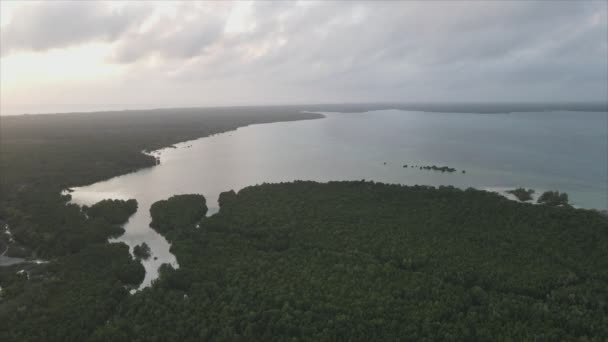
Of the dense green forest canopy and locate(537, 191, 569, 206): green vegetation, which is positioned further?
locate(537, 191, 569, 206): green vegetation

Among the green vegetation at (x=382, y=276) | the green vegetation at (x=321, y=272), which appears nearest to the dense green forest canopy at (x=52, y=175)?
the green vegetation at (x=321, y=272)

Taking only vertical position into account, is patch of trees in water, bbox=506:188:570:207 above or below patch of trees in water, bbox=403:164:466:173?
below

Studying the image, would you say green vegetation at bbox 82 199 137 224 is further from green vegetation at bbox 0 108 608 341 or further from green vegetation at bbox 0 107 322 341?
green vegetation at bbox 0 108 608 341

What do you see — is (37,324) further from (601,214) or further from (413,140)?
(413,140)

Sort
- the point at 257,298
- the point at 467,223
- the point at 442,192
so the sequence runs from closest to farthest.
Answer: the point at 257,298, the point at 467,223, the point at 442,192

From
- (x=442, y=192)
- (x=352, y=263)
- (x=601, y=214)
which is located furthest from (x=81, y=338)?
(x=601, y=214)

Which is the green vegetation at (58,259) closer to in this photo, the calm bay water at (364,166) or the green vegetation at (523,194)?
the calm bay water at (364,166)

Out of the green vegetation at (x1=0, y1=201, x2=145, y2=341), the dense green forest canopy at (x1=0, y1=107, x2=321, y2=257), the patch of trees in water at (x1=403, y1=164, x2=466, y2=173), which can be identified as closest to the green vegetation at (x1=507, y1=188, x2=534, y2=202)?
the patch of trees in water at (x1=403, y1=164, x2=466, y2=173)
